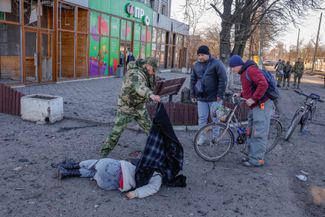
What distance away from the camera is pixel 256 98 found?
186 inches

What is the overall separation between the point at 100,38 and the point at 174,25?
1421 centimetres

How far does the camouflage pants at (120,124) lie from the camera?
15.5 feet

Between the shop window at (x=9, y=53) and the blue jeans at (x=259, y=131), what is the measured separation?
10.4 meters

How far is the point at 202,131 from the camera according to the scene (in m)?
5.19

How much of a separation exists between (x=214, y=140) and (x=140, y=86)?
1.63m

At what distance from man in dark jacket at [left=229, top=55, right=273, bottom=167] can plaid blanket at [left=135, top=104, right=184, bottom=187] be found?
1499 mm

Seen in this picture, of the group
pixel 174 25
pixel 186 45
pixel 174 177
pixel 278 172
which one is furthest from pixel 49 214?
pixel 186 45

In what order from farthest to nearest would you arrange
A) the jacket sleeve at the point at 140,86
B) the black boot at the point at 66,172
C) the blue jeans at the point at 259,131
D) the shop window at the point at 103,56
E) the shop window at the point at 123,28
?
1. the shop window at the point at 123,28
2. the shop window at the point at 103,56
3. the blue jeans at the point at 259,131
4. the jacket sleeve at the point at 140,86
5. the black boot at the point at 66,172

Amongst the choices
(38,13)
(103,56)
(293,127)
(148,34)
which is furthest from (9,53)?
(148,34)

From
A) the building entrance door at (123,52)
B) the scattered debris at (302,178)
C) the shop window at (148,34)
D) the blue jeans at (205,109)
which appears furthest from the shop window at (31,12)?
the shop window at (148,34)

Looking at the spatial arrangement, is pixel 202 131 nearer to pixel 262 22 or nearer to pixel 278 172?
pixel 278 172

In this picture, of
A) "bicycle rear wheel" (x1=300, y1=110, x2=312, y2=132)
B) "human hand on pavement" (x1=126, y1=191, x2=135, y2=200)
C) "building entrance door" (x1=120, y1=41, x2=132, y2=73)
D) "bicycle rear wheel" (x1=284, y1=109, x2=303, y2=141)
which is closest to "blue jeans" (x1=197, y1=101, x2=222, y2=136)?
"bicycle rear wheel" (x1=284, y1=109, x2=303, y2=141)

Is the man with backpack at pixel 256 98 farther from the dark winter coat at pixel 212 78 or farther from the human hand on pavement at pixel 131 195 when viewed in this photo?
the human hand on pavement at pixel 131 195

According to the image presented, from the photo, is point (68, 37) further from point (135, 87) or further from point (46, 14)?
point (135, 87)
